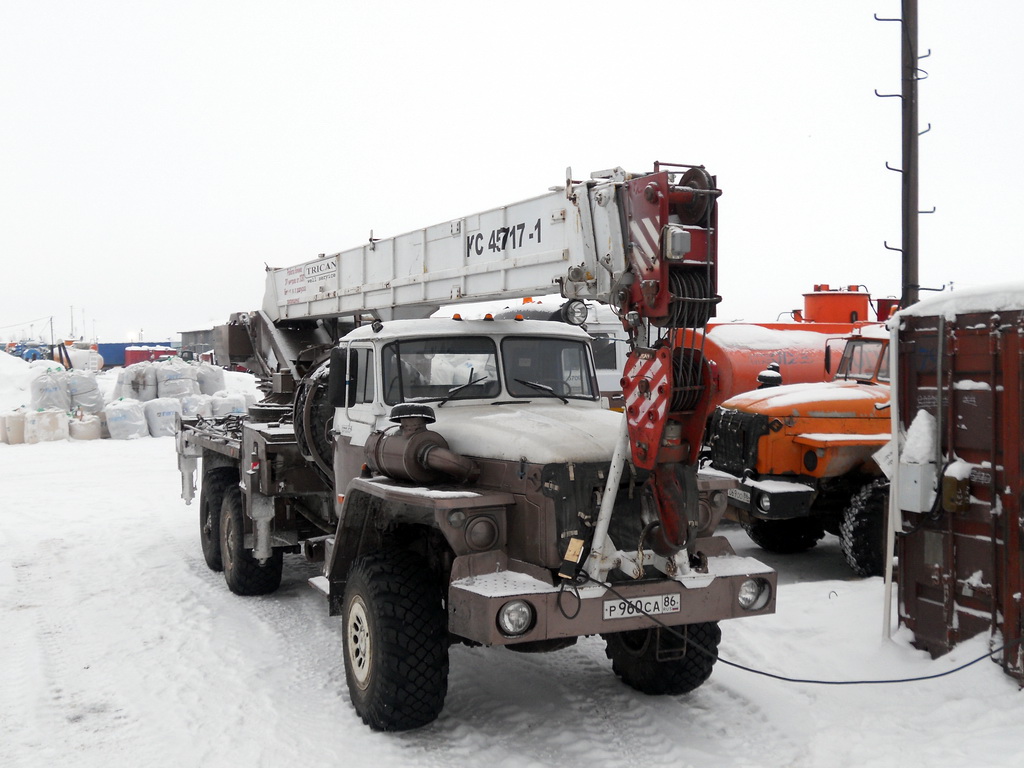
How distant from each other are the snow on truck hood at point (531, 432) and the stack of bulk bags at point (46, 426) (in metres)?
17.3

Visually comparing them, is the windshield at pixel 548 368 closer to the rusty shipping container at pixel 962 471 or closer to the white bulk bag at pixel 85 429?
the rusty shipping container at pixel 962 471

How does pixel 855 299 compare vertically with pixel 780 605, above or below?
above

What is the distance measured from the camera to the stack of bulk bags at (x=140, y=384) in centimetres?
2318

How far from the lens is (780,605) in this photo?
266 inches

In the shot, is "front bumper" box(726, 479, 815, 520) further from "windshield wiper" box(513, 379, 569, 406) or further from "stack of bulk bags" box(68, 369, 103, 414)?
"stack of bulk bags" box(68, 369, 103, 414)

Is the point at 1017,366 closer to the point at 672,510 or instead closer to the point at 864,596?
the point at 672,510

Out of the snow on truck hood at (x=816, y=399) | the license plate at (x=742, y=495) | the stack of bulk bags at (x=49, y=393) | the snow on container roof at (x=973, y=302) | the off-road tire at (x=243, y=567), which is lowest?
the off-road tire at (x=243, y=567)

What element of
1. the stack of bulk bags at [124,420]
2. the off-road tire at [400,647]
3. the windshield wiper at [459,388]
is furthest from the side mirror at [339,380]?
the stack of bulk bags at [124,420]

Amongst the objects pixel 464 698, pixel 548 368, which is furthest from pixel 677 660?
pixel 548 368

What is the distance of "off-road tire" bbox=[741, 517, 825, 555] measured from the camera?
9047 mm

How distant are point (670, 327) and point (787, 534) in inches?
211

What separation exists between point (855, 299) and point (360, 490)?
11131 mm

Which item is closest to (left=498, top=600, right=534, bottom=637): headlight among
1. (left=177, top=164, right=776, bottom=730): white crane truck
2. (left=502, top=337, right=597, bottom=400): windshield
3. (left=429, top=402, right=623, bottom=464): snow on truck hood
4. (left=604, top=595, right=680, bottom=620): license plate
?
(left=177, top=164, right=776, bottom=730): white crane truck

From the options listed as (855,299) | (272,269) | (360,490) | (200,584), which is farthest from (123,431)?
(360,490)
